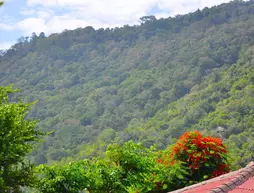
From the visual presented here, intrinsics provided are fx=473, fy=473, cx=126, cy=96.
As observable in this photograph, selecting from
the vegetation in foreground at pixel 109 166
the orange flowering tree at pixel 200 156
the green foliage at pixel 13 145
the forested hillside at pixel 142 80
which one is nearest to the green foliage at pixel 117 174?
the vegetation in foreground at pixel 109 166

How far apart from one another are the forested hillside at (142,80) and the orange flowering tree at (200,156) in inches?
1095

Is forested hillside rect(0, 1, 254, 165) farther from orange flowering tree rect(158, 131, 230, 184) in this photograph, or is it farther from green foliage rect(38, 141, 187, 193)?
green foliage rect(38, 141, 187, 193)

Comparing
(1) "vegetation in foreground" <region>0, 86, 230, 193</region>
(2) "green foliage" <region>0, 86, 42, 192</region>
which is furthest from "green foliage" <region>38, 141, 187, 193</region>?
(2) "green foliage" <region>0, 86, 42, 192</region>

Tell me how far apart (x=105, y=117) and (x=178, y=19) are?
51.4m

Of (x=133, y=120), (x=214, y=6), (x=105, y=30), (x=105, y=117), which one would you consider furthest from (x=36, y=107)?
(x=214, y=6)

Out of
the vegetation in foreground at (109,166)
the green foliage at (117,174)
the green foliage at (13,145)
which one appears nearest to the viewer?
the green foliage at (13,145)

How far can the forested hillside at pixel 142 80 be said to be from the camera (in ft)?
206

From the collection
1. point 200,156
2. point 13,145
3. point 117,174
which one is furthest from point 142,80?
point 13,145

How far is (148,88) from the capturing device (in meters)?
85.1

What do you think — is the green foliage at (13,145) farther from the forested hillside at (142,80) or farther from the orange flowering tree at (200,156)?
the forested hillside at (142,80)

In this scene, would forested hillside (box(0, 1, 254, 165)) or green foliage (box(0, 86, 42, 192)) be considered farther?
forested hillside (box(0, 1, 254, 165))

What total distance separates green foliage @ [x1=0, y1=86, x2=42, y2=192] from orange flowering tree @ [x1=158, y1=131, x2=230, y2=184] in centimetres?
460

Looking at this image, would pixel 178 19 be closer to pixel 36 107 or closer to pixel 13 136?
pixel 36 107

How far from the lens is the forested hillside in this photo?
62.8 meters
